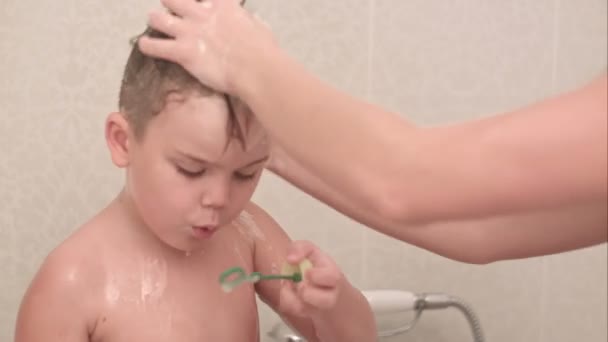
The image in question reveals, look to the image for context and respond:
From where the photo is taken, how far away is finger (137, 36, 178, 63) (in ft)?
2.68

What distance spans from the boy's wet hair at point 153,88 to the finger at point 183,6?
31mm

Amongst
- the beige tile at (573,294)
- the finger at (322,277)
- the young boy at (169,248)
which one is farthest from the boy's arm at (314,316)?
the beige tile at (573,294)

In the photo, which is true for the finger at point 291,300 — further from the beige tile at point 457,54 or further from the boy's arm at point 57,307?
the beige tile at point 457,54

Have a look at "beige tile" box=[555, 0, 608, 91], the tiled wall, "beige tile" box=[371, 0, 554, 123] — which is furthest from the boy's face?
"beige tile" box=[555, 0, 608, 91]

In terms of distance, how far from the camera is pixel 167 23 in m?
0.82

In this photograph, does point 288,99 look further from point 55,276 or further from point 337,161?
point 55,276

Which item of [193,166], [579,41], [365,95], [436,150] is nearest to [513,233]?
[436,150]

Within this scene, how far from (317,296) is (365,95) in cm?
55

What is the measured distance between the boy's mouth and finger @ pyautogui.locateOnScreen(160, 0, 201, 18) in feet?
0.76

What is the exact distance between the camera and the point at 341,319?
3.30 ft

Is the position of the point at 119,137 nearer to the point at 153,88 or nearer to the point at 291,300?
the point at 153,88

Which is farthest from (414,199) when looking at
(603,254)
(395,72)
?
(603,254)

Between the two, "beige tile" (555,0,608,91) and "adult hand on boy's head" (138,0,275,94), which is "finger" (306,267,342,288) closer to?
"adult hand on boy's head" (138,0,275,94)

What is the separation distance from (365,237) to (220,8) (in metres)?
0.67
